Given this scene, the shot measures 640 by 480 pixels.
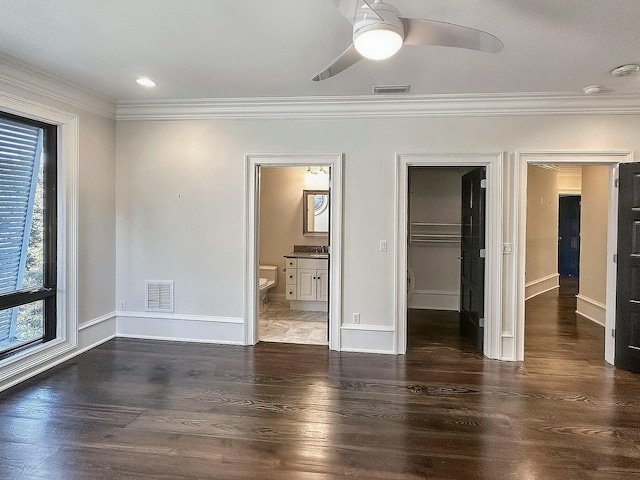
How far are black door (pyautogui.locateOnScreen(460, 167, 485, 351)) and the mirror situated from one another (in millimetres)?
2244

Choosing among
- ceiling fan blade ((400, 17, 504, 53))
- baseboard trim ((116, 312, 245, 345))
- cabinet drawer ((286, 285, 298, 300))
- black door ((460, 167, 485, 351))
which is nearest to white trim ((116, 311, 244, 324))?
baseboard trim ((116, 312, 245, 345))

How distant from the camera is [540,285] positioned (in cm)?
736

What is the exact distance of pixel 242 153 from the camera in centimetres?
424

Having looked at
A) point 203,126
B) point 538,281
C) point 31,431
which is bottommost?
point 31,431

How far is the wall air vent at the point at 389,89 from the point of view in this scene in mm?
3631

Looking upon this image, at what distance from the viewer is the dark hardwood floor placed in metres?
2.19

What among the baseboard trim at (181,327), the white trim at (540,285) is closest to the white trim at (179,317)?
the baseboard trim at (181,327)

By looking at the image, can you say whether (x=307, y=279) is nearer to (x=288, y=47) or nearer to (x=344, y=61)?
(x=288, y=47)

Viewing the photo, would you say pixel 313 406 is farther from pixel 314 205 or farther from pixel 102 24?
pixel 314 205

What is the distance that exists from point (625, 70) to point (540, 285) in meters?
5.09

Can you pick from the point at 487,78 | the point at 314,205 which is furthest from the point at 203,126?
the point at 487,78

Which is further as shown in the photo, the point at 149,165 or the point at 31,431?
the point at 149,165

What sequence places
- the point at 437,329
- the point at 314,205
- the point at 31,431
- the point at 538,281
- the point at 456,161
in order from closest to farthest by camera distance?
the point at 31,431 → the point at 456,161 → the point at 437,329 → the point at 314,205 → the point at 538,281

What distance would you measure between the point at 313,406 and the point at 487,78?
3.07 m
